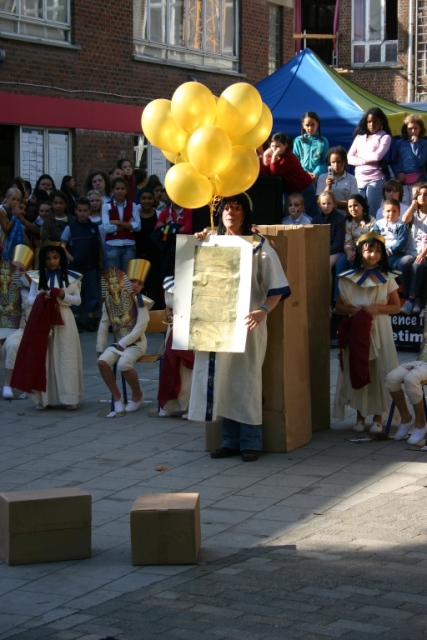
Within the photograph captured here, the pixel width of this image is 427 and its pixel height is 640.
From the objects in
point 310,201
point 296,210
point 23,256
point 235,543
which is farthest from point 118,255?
point 235,543

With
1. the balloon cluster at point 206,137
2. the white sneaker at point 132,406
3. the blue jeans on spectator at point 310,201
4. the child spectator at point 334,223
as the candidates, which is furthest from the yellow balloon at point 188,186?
the blue jeans on spectator at point 310,201

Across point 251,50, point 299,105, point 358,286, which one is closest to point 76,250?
point 299,105

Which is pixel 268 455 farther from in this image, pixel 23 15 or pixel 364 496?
pixel 23 15

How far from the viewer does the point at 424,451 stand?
28.4 ft

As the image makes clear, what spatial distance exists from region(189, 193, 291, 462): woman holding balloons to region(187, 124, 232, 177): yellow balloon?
45 centimetres

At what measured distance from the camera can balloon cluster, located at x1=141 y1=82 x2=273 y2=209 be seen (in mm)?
7883

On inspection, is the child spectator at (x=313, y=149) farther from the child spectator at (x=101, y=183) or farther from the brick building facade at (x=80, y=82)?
the brick building facade at (x=80, y=82)

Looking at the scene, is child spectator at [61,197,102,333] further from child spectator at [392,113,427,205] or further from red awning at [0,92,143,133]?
child spectator at [392,113,427,205]

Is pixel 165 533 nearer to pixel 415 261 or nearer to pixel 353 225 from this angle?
pixel 415 261

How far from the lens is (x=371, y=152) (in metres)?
14.8

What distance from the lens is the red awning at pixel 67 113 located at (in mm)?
18766

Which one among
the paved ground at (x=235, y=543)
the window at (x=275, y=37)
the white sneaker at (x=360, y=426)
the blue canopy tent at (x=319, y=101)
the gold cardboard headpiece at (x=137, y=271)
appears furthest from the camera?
the window at (x=275, y=37)

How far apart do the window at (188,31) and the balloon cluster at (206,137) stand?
47.0 ft

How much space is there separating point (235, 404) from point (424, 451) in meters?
1.50
